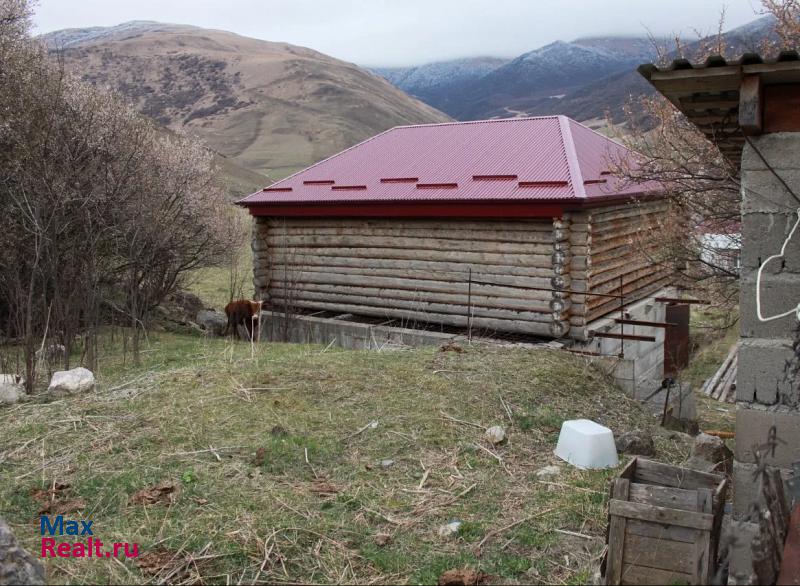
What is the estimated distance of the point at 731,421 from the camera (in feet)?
37.0

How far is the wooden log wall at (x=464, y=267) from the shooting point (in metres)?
12.3

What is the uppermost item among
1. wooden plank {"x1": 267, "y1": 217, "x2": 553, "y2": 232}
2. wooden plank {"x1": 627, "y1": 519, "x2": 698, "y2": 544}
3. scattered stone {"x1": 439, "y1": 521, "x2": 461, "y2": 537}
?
wooden plank {"x1": 267, "y1": 217, "x2": 553, "y2": 232}

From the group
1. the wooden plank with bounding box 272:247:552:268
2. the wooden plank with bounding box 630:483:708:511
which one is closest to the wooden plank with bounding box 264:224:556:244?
the wooden plank with bounding box 272:247:552:268

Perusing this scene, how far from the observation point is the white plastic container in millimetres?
6090

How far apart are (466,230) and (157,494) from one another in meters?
8.79

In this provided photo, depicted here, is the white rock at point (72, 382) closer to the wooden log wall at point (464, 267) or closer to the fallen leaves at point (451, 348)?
the fallen leaves at point (451, 348)

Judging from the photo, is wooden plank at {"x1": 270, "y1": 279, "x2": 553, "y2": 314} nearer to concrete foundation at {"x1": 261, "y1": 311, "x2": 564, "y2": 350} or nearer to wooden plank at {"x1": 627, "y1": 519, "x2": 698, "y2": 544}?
concrete foundation at {"x1": 261, "y1": 311, "x2": 564, "y2": 350}

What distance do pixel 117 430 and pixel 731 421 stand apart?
8923 millimetres

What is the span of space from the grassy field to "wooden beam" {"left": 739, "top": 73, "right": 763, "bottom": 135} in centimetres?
273

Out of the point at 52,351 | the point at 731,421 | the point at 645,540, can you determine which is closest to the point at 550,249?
the point at 731,421

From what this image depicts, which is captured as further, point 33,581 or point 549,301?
point 549,301

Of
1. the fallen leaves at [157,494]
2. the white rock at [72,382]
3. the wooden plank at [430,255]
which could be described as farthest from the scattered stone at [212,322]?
the fallen leaves at [157,494]

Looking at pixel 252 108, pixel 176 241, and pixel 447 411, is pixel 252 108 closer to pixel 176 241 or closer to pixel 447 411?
→ pixel 176 241

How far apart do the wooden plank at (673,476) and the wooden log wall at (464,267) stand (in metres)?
6.81
